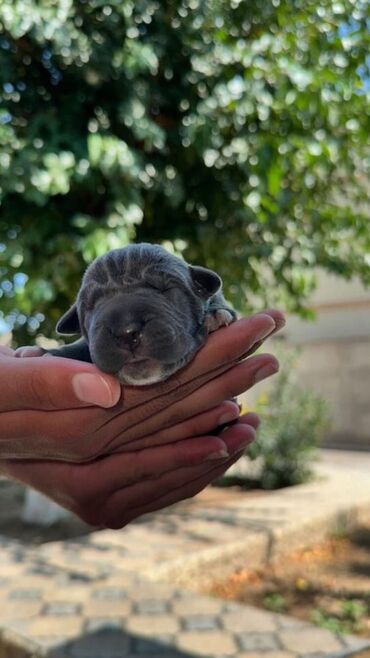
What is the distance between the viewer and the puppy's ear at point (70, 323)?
4.03 feet

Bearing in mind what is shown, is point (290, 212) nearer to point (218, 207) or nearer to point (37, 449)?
point (218, 207)

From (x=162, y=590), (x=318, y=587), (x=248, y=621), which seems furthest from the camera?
(x=318, y=587)

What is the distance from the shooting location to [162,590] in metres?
4.55

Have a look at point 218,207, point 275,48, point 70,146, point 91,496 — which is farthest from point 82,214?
point 91,496

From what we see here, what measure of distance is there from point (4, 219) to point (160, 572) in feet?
9.27

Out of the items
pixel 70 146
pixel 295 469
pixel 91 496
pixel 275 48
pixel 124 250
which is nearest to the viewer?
pixel 124 250

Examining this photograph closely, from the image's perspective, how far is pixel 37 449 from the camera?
1269 millimetres

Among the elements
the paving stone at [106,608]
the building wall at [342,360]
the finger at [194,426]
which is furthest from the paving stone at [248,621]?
the building wall at [342,360]

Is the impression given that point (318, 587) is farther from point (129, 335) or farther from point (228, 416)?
point (129, 335)

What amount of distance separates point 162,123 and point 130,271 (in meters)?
3.91

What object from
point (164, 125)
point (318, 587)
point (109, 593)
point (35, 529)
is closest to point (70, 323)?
point (109, 593)

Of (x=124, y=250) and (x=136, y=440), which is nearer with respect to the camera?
(x=124, y=250)

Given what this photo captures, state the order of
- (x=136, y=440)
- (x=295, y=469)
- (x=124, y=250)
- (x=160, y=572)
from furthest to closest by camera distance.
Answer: (x=295, y=469)
(x=160, y=572)
(x=136, y=440)
(x=124, y=250)

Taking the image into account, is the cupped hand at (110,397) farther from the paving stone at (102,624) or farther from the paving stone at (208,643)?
the paving stone at (102,624)
